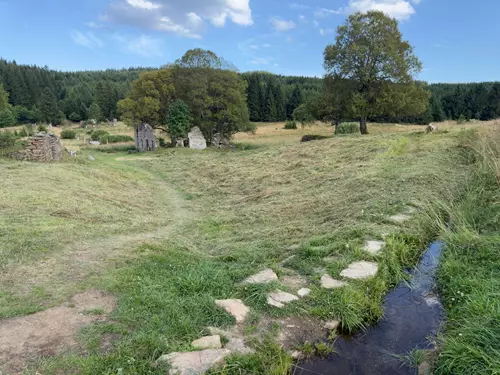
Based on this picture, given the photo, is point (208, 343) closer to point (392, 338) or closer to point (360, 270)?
point (392, 338)

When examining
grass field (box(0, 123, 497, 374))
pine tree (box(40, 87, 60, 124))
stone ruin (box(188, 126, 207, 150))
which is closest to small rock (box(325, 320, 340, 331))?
grass field (box(0, 123, 497, 374))

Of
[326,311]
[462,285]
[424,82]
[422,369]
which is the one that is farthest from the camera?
[424,82]

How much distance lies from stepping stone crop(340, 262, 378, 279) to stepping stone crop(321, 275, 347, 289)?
0.16m

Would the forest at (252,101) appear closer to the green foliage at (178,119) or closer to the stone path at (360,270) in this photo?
the green foliage at (178,119)

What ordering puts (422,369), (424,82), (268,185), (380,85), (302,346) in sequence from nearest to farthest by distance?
(422,369)
(302,346)
(268,185)
(380,85)
(424,82)

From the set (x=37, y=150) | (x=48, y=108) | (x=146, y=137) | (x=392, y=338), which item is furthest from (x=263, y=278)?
(x=48, y=108)

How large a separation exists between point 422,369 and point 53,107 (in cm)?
7014

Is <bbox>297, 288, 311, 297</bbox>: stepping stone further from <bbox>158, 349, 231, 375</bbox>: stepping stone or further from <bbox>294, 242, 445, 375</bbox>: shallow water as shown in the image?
<bbox>158, 349, 231, 375</bbox>: stepping stone

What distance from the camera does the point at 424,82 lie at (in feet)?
87.0

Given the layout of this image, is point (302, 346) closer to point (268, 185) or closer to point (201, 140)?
point (268, 185)

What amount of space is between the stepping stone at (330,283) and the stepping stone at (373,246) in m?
0.92

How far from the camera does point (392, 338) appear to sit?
353cm

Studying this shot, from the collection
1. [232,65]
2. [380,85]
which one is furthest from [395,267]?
[232,65]

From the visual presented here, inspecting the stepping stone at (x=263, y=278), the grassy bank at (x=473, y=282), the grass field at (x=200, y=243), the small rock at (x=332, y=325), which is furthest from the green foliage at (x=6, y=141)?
the grassy bank at (x=473, y=282)
